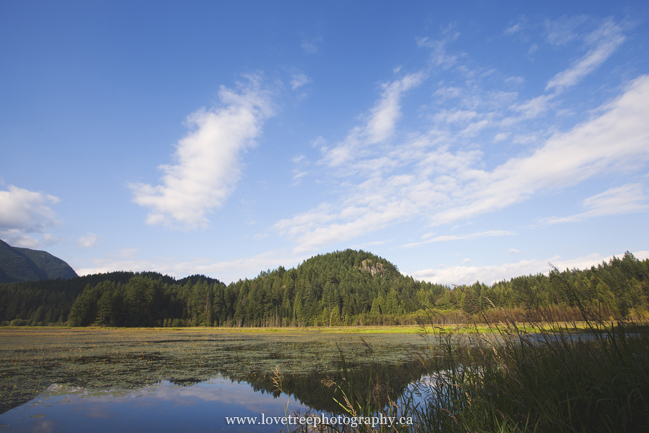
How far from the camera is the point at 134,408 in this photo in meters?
10.5

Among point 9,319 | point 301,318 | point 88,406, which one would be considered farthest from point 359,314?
point 9,319

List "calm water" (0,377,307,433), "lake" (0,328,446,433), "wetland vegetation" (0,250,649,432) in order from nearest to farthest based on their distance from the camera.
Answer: "wetland vegetation" (0,250,649,432)
"calm water" (0,377,307,433)
"lake" (0,328,446,433)

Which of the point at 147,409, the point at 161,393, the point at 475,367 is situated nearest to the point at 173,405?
the point at 147,409

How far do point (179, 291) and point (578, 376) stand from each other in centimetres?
14313

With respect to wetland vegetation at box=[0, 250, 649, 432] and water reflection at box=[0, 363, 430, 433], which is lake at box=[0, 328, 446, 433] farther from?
wetland vegetation at box=[0, 250, 649, 432]

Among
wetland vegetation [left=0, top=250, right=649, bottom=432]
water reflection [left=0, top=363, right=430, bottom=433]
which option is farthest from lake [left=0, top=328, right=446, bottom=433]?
wetland vegetation [left=0, top=250, right=649, bottom=432]

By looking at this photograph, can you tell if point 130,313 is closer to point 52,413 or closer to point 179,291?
point 179,291

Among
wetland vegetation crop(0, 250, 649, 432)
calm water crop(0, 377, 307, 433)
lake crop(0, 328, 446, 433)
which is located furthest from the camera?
lake crop(0, 328, 446, 433)

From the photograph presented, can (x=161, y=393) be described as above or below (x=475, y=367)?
below

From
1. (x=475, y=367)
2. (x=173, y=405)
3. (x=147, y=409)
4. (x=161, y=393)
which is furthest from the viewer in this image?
(x=161, y=393)

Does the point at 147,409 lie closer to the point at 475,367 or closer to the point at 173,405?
the point at 173,405

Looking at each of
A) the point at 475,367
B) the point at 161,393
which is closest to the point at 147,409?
the point at 161,393

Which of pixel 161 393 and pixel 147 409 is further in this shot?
pixel 161 393

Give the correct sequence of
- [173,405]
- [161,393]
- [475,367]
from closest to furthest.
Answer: [475,367] < [173,405] < [161,393]
